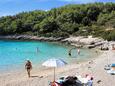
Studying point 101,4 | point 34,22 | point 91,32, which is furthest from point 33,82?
point 101,4

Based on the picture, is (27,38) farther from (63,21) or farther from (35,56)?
(35,56)

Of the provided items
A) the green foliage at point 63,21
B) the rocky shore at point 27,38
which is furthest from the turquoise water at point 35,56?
the green foliage at point 63,21

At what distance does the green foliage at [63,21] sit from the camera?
10600cm

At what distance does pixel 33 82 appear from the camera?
25.0 metres

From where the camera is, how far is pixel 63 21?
389ft

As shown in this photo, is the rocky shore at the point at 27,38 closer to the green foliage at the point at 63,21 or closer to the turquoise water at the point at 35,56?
the green foliage at the point at 63,21

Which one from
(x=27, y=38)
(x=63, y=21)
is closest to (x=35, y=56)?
(x=27, y=38)

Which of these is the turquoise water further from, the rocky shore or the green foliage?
the green foliage

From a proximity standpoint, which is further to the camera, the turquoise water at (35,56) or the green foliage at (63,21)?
the green foliage at (63,21)

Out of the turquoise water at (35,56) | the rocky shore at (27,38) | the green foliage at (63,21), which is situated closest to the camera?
the turquoise water at (35,56)

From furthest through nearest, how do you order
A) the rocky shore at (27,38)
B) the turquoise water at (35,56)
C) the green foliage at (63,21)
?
the green foliage at (63,21), the rocky shore at (27,38), the turquoise water at (35,56)

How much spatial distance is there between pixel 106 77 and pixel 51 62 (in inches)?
224

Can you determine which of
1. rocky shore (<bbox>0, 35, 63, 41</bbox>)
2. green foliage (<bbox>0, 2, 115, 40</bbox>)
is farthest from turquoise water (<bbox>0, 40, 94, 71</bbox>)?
green foliage (<bbox>0, 2, 115, 40</bbox>)

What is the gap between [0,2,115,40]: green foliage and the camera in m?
106
